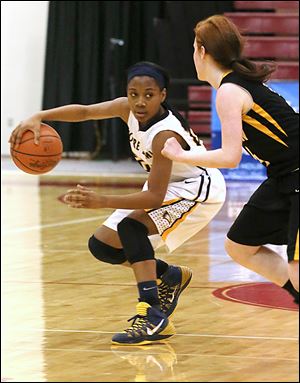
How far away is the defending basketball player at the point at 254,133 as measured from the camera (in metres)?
3.91

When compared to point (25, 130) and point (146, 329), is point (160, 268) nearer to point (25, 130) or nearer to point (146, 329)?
point (146, 329)

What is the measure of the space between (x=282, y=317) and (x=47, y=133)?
4.72 feet

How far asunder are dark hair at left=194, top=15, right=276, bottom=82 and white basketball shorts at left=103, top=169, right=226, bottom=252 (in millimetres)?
827

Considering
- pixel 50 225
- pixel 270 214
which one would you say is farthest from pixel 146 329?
pixel 50 225

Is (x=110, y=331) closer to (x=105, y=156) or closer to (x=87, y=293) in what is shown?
(x=87, y=293)

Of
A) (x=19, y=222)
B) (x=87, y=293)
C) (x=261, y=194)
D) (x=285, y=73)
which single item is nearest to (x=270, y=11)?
(x=285, y=73)

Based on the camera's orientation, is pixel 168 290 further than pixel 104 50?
No

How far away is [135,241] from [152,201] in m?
0.23

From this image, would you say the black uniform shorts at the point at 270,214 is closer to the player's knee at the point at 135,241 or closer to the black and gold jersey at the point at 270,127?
the black and gold jersey at the point at 270,127

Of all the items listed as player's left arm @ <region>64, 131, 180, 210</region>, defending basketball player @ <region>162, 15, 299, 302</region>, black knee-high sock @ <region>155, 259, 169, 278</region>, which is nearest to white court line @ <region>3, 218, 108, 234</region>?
black knee-high sock @ <region>155, 259, 169, 278</region>

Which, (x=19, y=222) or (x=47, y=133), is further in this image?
(x=19, y=222)

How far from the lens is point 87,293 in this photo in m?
5.71

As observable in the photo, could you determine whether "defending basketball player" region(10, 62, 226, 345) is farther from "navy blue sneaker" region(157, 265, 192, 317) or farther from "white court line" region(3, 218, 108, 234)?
"white court line" region(3, 218, 108, 234)

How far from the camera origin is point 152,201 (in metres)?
4.44
